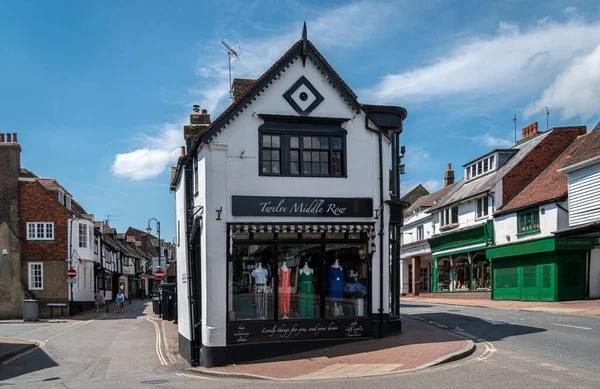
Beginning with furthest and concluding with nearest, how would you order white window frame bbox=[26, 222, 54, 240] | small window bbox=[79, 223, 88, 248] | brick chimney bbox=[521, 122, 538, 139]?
1. small window bbox=[79, 223, 88, 248]
2. white window frame bbox=[26, 222, 54, 240]
3. brick chimney bbox=[521, 122, 538, 139]

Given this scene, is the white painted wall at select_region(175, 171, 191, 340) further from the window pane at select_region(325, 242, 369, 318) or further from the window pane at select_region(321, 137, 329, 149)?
the window pane at select_region(321, 137, 329, 149)

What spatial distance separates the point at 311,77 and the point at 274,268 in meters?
5.50

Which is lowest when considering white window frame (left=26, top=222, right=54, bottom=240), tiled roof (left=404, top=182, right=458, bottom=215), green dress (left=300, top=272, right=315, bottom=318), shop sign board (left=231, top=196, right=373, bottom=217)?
green dress (left=300, top=272, right=315, bottom=318)

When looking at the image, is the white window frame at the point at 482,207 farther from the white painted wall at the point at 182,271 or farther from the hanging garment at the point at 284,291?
the hanging garment at the point at 284,291

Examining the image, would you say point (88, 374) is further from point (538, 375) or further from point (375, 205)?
point (538, 375)

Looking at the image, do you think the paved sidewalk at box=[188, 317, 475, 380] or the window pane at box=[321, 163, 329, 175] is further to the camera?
the window pane at box=[321, 163, 329, 175]

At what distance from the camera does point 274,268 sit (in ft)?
53.7

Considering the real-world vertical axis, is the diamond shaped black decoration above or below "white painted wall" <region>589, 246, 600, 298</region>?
above

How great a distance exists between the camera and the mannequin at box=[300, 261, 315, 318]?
53.8 ft

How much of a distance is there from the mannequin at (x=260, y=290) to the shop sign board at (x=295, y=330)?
35 centimetres

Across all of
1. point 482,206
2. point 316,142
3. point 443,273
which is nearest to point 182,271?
point 316,142

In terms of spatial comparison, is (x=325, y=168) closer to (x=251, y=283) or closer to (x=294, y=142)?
(x=294, y=142)

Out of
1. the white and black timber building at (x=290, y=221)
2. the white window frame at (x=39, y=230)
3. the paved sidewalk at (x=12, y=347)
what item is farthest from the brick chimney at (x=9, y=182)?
the white and black timber building at (x=290, y=221)

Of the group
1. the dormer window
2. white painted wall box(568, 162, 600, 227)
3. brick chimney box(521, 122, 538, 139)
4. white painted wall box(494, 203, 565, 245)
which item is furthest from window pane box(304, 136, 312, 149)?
brick chimney box(521, 122, 538, 139)
